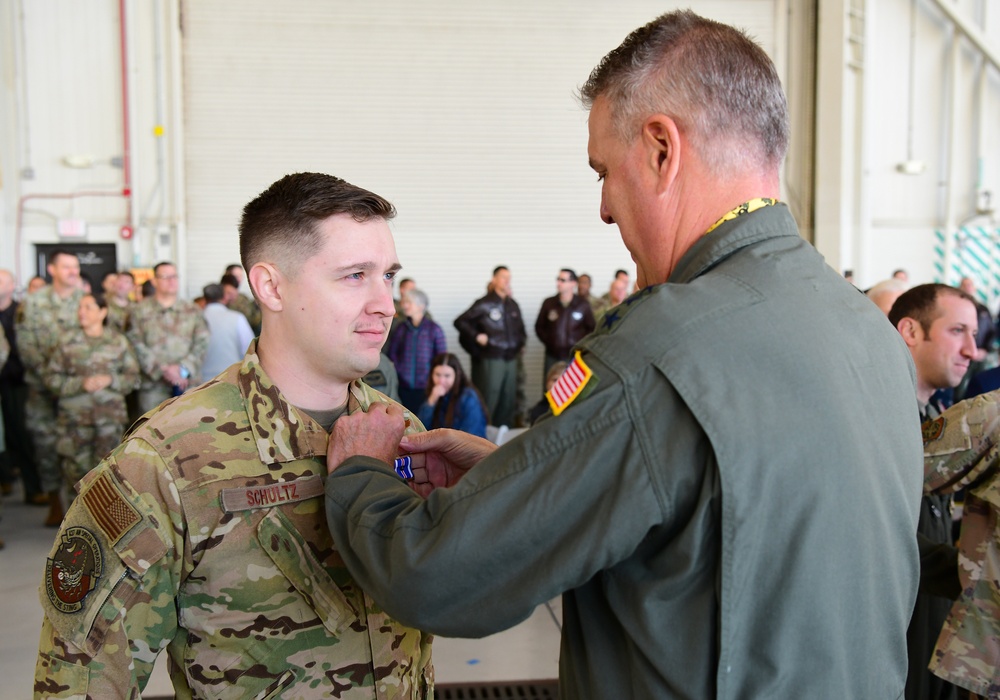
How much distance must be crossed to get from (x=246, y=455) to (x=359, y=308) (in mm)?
349

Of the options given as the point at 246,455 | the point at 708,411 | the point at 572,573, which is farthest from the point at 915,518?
the point at 246,455

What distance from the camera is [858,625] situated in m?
1.10

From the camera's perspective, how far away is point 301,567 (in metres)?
1.50

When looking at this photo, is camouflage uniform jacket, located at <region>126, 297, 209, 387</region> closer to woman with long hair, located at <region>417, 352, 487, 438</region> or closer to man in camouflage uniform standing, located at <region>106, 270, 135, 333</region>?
man in camouflage uniform standing, located at <region>106, 270, 135, 333</region>

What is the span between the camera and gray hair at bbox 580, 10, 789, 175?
118cm

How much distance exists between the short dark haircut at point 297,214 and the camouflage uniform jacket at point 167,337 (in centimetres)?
510

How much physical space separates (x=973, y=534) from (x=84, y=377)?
214 inches

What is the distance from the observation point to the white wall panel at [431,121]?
10031 mm

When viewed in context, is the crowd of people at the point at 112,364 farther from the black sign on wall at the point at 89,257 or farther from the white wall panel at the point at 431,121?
the white wall panel at the point at 431,121

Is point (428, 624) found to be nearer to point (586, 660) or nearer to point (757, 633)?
point (586, 660)

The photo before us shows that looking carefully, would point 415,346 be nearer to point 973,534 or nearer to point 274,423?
point 973,534

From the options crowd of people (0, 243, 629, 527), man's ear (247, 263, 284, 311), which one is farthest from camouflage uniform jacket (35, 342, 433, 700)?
crowd of people (0, 243, 629, 527)

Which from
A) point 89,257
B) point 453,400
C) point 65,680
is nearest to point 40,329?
point 453,400

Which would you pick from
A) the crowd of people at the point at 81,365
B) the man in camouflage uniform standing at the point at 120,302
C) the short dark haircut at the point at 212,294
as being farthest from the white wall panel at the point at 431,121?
the crowd of people at the point at 81,365
